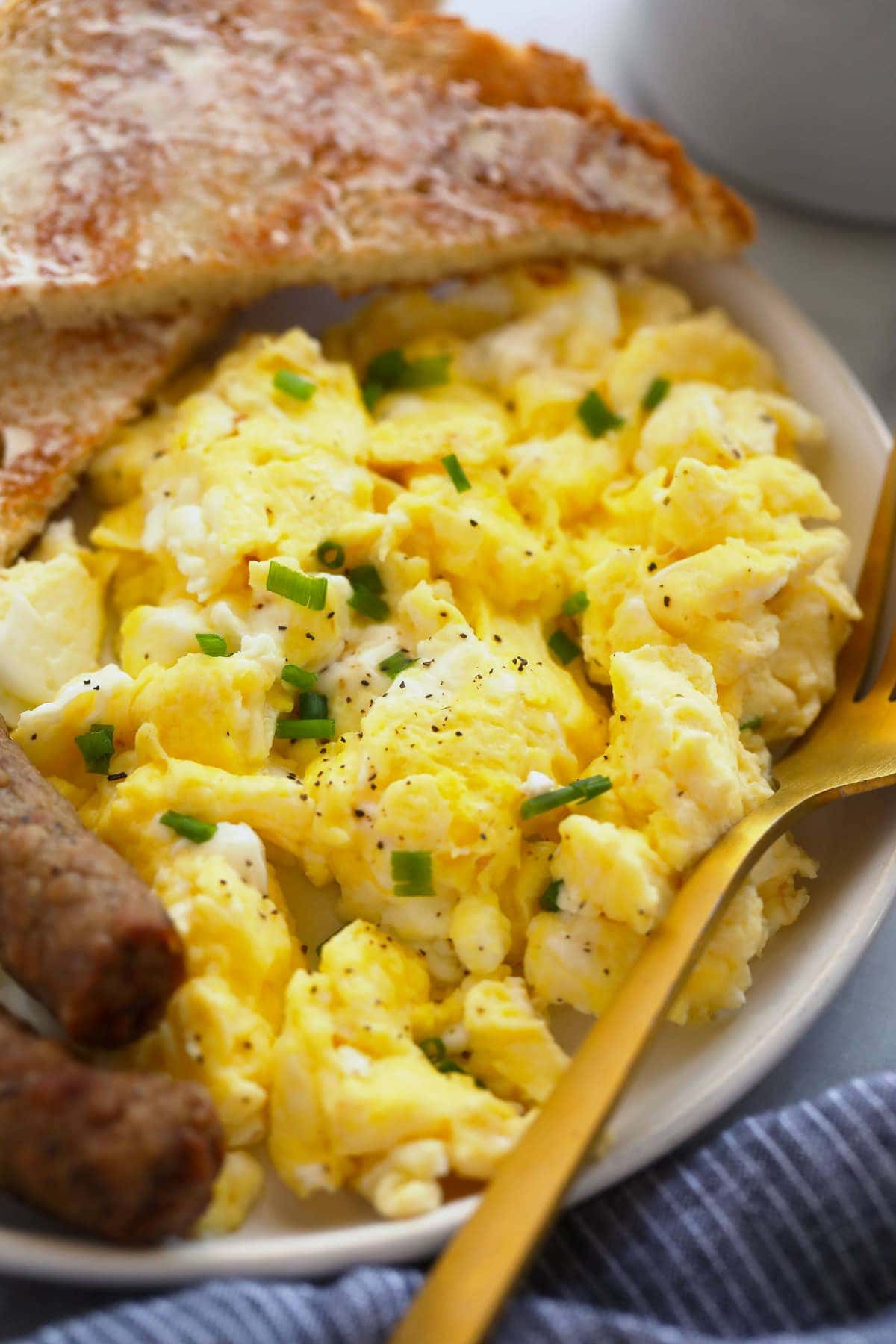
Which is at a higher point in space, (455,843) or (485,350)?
(485,350)

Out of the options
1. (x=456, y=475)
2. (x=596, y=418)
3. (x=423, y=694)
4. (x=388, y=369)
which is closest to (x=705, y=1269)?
(x=423, y=694)

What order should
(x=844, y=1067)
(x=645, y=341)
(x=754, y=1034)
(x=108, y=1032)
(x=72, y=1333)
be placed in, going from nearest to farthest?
1. (x=72, y=1333)
2. (x=108, y=1032)
3. (x=754, y=1034)
4. (x=844, y=1067)
5. (x=645, y=341)

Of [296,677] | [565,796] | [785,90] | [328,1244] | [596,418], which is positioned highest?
[785,90]

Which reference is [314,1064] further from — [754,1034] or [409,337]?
[409,337]

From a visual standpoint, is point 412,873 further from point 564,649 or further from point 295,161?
point 295,161

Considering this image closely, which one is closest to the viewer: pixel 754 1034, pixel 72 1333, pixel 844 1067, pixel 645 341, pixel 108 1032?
pixel 72 1333

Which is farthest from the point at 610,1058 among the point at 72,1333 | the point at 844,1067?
the point at 72,1333

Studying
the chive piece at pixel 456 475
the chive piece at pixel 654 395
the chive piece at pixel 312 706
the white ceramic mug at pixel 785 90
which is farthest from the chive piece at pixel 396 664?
the white ceramic mug at pixel 785 90

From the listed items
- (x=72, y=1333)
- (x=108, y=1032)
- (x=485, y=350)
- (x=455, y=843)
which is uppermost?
(x=485, y=350)
